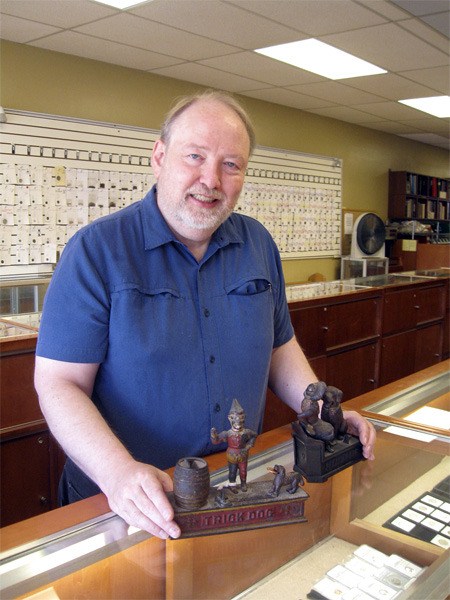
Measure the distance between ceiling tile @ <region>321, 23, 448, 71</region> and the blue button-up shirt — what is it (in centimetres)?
369

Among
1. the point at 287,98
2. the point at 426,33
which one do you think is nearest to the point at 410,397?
the point at 426,33

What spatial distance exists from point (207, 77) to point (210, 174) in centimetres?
526

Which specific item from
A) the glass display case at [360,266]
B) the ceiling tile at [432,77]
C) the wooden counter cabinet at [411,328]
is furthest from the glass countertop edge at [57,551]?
the glass display case at [360,266]

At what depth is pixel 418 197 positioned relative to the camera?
10875 mm

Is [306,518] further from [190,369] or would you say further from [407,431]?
[407,431]

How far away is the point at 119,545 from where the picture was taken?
1085 mm

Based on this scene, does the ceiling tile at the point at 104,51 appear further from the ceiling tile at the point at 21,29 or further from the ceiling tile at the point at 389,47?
the ceiling tile at the point at 389,47

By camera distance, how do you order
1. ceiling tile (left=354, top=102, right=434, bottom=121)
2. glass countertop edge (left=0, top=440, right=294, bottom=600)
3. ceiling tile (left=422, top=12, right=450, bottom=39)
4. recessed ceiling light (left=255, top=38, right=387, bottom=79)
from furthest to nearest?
ceiling tile (left=354, top=102, right=434, bottom=121)
recessed ceiling light (left=255, top=38, right=387, bottom=79)
ceiling tile (left=422, top=12, right=450, bottom=39)
glass countertop edge (left=0, top=440, right=294, bottom=600)

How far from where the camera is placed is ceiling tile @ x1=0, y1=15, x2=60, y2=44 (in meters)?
4.56

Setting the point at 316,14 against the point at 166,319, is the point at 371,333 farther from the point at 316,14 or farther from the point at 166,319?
the point at 166,319

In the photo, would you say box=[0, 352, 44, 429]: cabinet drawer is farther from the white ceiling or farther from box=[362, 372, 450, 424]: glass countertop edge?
the white ceiling

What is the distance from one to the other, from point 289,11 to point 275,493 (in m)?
3.88

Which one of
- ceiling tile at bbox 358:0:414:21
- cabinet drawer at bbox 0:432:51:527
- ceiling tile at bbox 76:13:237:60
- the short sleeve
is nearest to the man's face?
the short sleeve

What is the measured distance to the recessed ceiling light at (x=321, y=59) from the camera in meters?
5.16
